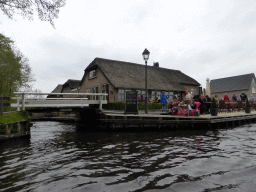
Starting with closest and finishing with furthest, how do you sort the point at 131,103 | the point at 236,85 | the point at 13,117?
the point at 13,117
the point at 131,103
the point at 236,85

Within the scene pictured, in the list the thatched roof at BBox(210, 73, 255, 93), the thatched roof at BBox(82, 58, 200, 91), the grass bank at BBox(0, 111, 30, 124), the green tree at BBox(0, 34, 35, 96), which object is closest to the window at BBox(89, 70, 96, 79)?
the thatched roof at BBox(82, 58, 200, 91)

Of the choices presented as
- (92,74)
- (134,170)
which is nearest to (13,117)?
(134,170)

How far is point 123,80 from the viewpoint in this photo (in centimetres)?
2342

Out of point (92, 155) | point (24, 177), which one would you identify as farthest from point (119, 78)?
point (24, 177)

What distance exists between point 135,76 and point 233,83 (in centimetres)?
3135

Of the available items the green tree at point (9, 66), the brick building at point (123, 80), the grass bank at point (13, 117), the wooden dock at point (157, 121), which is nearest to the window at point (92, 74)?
the brick building at point (123, 80)

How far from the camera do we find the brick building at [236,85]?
135 ft

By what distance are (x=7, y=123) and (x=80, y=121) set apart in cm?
684

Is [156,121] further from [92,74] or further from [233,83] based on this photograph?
[233,83]

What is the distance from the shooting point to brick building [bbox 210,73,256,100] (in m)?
41.3

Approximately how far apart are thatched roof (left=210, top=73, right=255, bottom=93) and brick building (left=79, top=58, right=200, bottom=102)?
60.2ft

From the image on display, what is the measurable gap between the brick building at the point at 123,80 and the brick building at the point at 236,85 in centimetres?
1821

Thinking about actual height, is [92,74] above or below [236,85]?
above

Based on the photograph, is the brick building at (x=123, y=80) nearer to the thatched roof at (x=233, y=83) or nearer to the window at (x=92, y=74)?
the window at (x=92, y=74)
